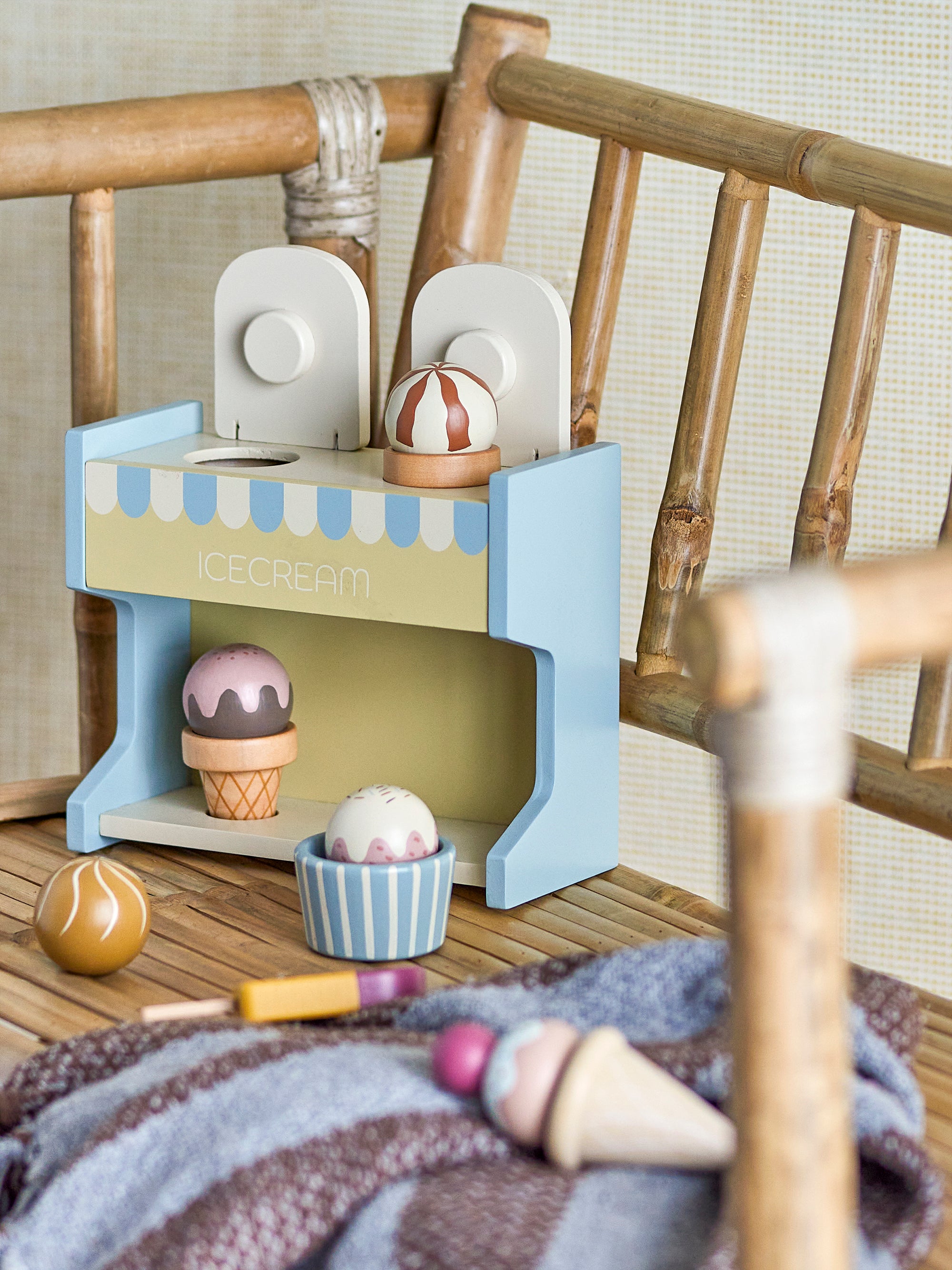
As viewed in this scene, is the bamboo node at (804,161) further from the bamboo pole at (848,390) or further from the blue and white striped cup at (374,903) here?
the blue and white striped cup at (374,903)

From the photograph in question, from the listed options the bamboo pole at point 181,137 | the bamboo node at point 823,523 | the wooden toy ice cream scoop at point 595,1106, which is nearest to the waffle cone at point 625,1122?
the wooden toy ice cream scoop at point 595,1106

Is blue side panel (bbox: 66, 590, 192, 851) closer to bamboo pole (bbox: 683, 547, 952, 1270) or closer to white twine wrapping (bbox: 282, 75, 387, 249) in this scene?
white twine wrapping (bbox: 282, 75, 387, 249)

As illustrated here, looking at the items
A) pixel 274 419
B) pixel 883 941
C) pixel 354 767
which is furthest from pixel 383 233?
pixel 883 941

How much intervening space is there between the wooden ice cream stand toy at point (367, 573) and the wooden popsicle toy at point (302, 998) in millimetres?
209

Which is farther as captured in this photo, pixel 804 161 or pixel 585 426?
pixel 585 426

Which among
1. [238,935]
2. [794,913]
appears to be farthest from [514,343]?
[794,913]

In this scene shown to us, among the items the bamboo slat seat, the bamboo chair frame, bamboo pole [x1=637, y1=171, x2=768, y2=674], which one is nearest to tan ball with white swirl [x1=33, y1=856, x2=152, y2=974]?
the bamboo slat seat

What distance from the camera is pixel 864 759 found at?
90cm

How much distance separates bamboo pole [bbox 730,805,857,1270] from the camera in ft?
1.31

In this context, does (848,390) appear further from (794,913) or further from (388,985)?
(794,913)

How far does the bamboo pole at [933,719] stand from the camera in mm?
863

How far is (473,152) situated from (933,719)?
581 mm

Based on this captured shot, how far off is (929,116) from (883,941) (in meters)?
0.76

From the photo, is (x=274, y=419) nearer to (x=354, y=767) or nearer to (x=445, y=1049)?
(x=354, y=767)
